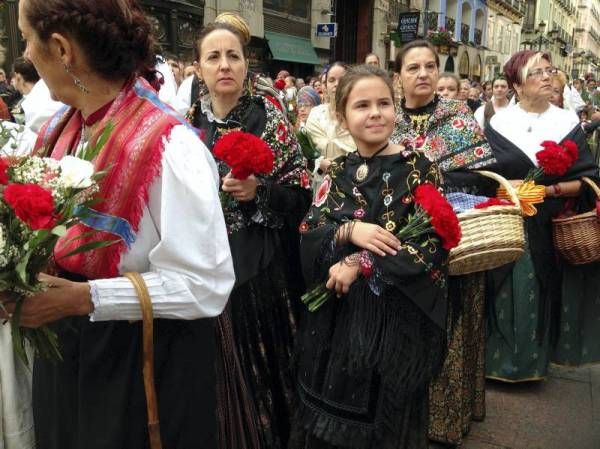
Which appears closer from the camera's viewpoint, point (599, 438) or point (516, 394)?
point (599, 438)

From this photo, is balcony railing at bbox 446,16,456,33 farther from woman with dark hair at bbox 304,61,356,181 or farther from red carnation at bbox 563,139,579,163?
red carnation at bbox 563,139,579,163

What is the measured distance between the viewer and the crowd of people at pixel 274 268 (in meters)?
1.42

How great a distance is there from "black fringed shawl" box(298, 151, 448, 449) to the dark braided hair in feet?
3.24

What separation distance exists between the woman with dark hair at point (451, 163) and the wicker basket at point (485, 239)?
0.36m

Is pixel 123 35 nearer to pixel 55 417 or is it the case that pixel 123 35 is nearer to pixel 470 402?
pixel 55 417

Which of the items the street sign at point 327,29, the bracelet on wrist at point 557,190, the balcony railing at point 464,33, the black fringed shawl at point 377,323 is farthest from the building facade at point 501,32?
the black fringed shawl at point 377,323

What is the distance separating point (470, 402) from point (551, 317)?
1.00 metres

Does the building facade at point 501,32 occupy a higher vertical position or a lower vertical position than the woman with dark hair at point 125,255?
higher

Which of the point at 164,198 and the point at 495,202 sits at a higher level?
the point at 164,198

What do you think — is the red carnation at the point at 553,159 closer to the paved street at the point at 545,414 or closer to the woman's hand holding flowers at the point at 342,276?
the paved street at the point at 545,414

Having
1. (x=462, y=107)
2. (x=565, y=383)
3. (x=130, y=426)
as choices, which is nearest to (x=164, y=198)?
(x=130, y=426)

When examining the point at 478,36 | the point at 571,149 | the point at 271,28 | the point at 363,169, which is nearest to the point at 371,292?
the point at 363,169

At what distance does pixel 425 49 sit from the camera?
3035 millimetres

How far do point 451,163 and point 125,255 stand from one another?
1867 millimetres
